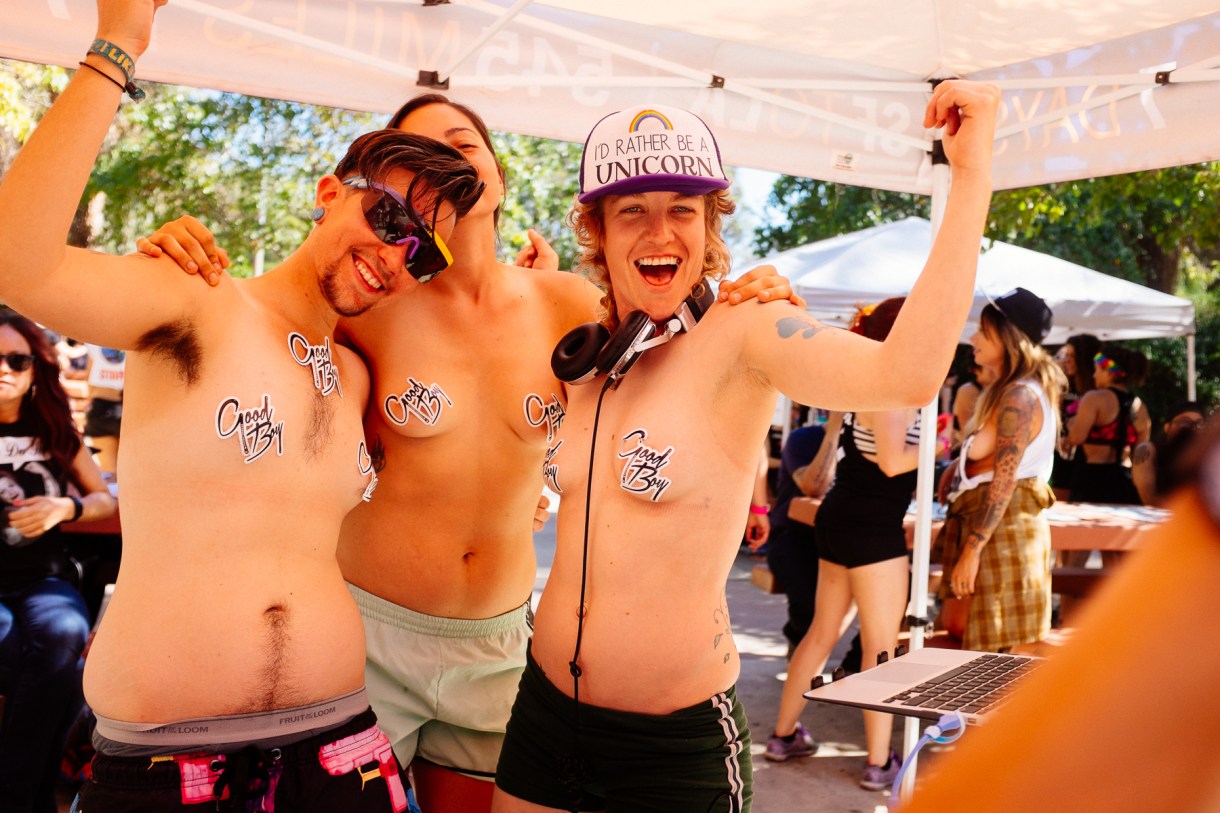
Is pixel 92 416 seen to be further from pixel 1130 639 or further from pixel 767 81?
pixel 1130 639

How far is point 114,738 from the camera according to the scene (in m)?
1.88

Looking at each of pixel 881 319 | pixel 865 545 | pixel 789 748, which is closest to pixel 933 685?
pixel 881 319

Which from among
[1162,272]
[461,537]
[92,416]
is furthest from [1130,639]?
[1162,272]

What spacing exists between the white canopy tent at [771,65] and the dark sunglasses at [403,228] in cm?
168

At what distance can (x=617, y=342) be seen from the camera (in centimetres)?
216

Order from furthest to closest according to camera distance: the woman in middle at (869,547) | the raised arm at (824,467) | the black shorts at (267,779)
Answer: the raised arm at (824,467), the woman in middle at (869,547), the black shorts at (267,779)

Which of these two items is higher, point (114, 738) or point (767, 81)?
point (767, 81)

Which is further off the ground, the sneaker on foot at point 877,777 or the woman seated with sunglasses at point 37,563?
the woman seated with sunglasses at point 37,563

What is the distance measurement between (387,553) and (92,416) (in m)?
5.46

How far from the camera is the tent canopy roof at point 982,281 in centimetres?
874

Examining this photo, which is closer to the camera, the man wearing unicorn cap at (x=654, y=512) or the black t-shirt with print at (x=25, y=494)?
the man wearing unicorn cap at (x=654, y=512)

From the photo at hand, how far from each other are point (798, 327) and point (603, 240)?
2.17ft

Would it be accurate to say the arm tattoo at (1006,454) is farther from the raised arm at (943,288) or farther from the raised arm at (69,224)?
the raised arm at (69,224)

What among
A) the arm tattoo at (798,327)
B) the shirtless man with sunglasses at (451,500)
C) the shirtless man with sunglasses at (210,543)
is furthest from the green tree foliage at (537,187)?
the arm tattoo at (798,327)
